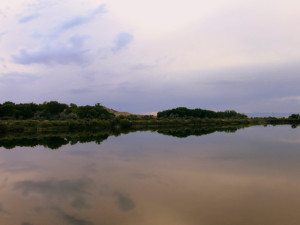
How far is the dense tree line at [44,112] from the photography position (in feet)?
179

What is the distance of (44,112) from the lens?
2406 inches

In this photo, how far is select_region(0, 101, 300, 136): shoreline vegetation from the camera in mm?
39188

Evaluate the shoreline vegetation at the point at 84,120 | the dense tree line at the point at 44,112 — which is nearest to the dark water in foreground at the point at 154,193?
the shoreline vegetation at the point at 84,120

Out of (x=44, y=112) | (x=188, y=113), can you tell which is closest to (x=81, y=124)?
(x=44, y=112)

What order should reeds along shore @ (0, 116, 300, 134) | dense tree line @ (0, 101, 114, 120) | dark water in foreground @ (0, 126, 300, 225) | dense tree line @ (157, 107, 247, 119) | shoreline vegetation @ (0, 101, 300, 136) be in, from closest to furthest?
1. dark water in foreground @ (0, 126, 300, 225)
2. reeds along shore @ (0, 116, 300, 134)
3. shoreline vegetation @ (0, 101, 300, 136)
4. dense tree line @ (0, 101, 114, 120)
5. dense tree line @ (157, 107, 247, 119)

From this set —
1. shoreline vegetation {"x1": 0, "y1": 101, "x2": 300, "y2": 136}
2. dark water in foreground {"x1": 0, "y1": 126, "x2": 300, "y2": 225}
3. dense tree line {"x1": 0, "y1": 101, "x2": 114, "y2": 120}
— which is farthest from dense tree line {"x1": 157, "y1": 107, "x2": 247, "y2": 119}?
dark water in foreground {"x1": 0, "y1": 126, "x2": 300, "y2": 225}

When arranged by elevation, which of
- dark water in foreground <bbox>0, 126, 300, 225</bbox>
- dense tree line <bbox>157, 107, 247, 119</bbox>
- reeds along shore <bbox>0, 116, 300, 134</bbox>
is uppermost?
dense tree line <bbox>157, 107, 247, 119</bbox>

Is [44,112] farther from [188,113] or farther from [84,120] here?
[188,113]

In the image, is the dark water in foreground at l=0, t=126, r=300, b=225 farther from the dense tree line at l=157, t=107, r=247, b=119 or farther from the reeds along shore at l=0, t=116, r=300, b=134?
the dense tree line at l=157, t=107, r=247, b=119

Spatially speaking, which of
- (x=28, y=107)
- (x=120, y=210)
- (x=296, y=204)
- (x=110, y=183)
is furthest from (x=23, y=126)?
(x=296, y=204)

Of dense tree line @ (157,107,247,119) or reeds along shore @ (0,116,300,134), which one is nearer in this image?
reeds along shore @ (0,116,300,134)

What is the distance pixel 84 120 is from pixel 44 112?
21.4 metres

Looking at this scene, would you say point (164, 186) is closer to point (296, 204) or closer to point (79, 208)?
point (79, 208)

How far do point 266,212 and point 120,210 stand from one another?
367 centimetres
